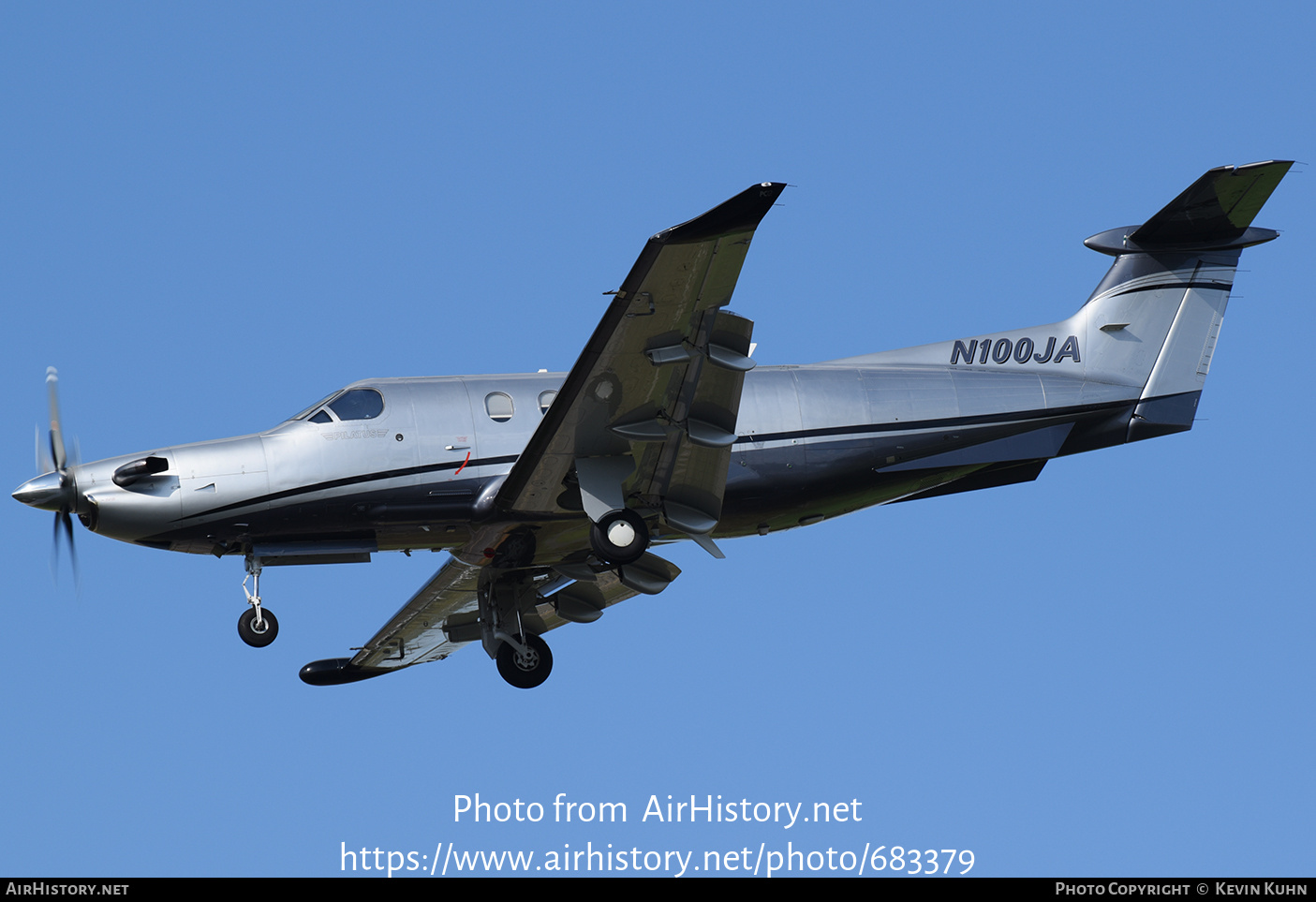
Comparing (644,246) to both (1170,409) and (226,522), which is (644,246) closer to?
(226,522)

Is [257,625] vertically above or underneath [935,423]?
underneath

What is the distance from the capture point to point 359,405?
64.4 ft

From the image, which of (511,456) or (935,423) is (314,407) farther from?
(935,423)

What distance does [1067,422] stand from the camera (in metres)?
21.7

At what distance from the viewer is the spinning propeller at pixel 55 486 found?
18.9m

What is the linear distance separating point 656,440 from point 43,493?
786 cm

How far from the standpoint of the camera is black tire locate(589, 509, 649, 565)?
18734 millimetres

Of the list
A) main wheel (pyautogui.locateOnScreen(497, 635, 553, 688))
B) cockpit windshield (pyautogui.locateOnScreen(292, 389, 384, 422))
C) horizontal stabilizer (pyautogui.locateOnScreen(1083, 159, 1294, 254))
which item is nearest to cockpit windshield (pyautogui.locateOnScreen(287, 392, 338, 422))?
cockpit windshield (pyautogui.locateOnScreen(292, 389, 384, 422))

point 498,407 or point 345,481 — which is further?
point 498,407

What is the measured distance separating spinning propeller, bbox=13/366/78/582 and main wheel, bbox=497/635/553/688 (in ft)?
20.2

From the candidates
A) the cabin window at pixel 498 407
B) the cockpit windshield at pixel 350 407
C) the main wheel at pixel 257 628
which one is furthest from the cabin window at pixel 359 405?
the main wheel at pixel 257 628

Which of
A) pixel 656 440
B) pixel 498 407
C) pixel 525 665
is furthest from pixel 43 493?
pixel 656 440

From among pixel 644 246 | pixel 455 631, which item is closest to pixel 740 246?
pixel 644 246

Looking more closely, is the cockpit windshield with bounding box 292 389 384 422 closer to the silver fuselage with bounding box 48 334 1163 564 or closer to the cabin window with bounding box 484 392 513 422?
the silver fuselage with bounding box 48 334 1163 564
